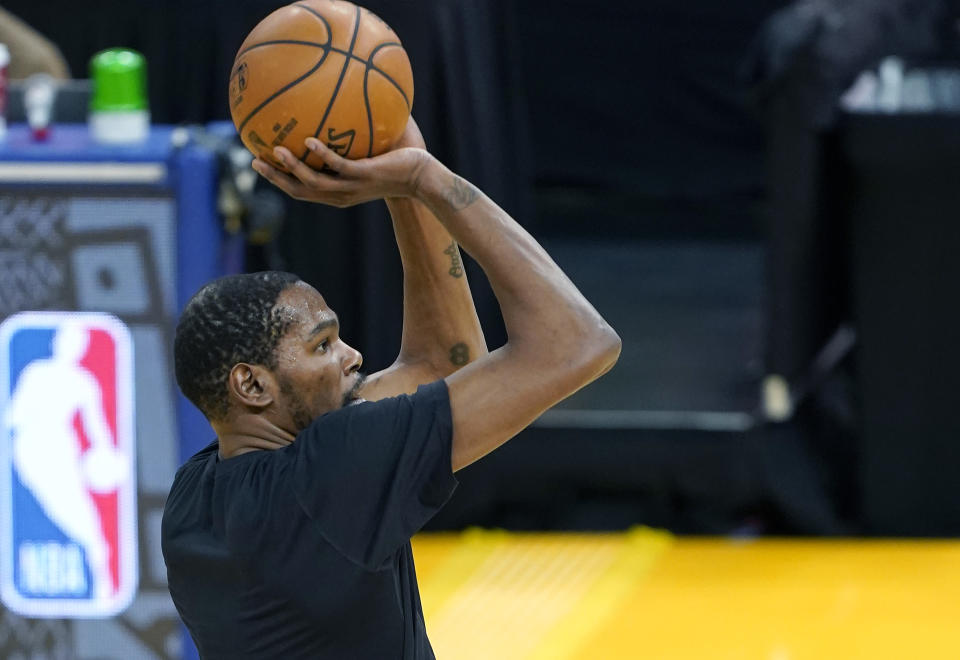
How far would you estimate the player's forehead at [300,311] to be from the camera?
229 centimetres

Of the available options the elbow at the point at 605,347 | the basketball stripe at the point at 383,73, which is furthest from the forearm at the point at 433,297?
the elbow at the point at 605,347

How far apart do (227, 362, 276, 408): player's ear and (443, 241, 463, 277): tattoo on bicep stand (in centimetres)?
51

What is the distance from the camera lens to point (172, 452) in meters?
3.93

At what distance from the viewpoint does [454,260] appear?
2.70 metres

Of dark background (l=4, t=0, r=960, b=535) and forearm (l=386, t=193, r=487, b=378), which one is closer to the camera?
forearm (l=386, t=193, r=487, b=378)

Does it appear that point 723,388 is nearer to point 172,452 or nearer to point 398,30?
point 398,30

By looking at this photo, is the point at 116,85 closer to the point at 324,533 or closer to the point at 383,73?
the point at 383,73

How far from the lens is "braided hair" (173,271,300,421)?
227cm

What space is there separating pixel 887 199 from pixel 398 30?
6.20ft

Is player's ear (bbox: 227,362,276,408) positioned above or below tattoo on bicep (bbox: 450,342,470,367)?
above

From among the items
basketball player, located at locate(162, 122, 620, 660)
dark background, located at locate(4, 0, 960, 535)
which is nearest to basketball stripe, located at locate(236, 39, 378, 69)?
basketball player, located at locate(162, 122, 620, 660)

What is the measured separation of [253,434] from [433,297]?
50cm

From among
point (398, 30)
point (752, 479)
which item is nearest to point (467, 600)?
point (752, 479)

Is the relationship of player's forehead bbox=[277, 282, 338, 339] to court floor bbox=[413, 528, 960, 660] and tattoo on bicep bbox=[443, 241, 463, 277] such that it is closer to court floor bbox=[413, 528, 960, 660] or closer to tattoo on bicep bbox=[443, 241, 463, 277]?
tattoo on bicep bbox=[443, 241, 463, 277]
